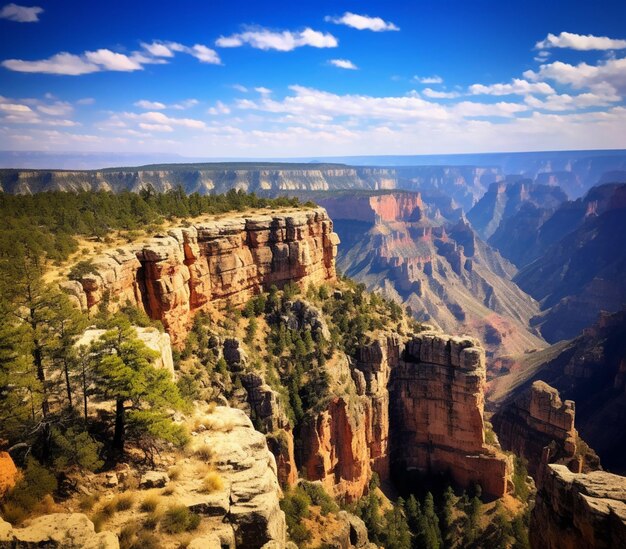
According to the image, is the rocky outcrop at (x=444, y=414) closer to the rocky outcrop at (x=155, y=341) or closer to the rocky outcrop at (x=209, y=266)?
the rocky outcrop at (x=209, y=266)

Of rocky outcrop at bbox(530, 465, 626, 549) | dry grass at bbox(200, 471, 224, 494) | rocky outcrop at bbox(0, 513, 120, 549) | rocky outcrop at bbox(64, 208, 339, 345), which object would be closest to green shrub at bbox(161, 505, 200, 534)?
dry grass at bbox(200, 471, 224, 494)

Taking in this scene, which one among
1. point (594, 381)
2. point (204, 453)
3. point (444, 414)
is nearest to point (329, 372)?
point (444, 414)

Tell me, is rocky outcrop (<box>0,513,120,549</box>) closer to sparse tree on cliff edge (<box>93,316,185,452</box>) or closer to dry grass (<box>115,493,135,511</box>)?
dry grass (<box>115,493,135,511</box>)

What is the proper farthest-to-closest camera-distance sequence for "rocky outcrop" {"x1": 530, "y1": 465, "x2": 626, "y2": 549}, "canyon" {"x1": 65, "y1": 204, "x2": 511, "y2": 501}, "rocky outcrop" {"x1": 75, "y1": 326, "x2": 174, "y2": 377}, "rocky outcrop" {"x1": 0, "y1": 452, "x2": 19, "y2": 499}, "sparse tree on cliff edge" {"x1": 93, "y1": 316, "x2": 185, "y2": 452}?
"canyon" {"x1": 65, "y1": 204, "x2": 511, "y2": 501} → "rocky outcrop" {"x1": 75, "y1": 326, "x2": 174, "y2": 377} → "rocky outcrop" {"x1": 530, "y1": 465, "x2": 626, "y2": 549} → "sparse tree on cliff edge" {"x1": 93, "y1": 316, "x2": 185, "y2": 452} → "rocky outcrop" {"x1": 0, "y1": 452, "x2": 19, "y2": 499}

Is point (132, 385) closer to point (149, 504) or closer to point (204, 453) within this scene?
point (149, 504)

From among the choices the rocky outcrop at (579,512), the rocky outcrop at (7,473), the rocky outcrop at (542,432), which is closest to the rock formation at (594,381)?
the rocky outcrop at (542,432)

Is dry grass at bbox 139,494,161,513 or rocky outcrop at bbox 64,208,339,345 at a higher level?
rocky outcrop at bbox 64,208,339,345

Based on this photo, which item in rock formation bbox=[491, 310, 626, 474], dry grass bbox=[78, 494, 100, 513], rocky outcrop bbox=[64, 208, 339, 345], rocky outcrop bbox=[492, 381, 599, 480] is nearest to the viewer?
dry grass bbox=[78, 494, 100, 513]

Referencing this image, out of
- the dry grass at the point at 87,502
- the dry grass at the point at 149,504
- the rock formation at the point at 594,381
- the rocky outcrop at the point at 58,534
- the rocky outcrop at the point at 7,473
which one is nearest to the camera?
the rocky outcrop at the point at 58,534

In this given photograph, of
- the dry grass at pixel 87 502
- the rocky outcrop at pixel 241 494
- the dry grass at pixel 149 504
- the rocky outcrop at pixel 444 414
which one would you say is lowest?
the rocky outcrop at pixel 444 414
